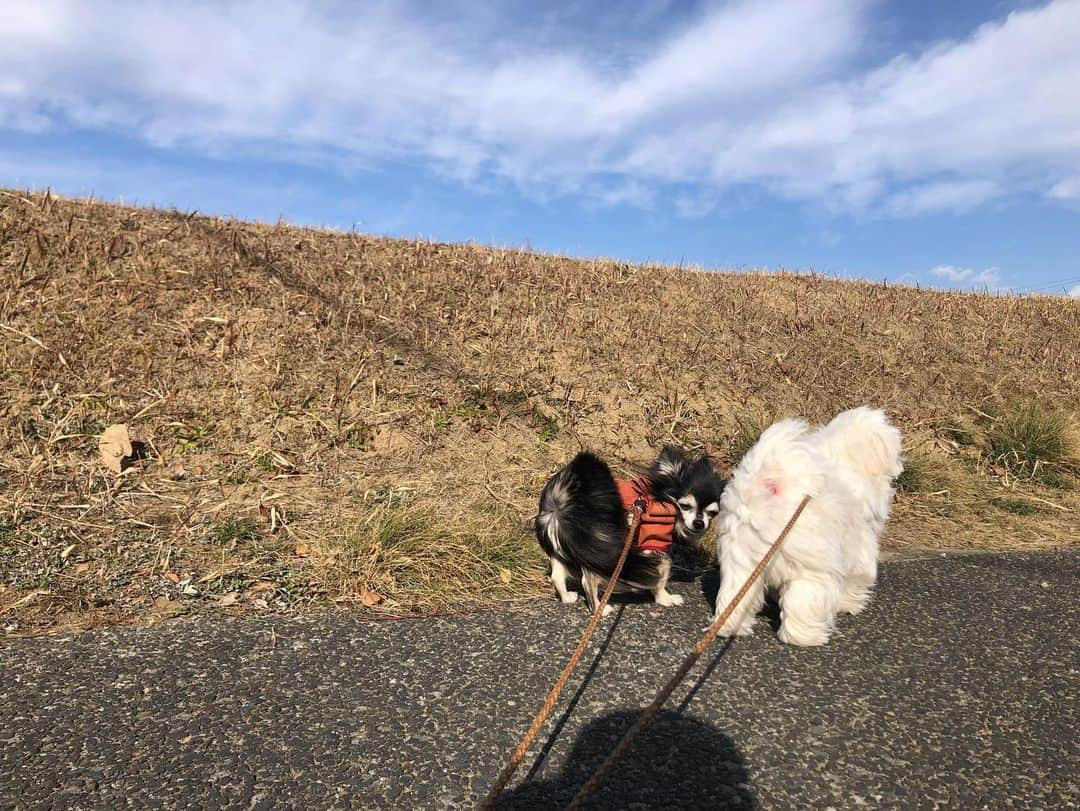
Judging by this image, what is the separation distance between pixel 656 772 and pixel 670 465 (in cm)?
251

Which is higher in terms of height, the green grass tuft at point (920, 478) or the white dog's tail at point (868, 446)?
the white dog's tail at point (868, 446)

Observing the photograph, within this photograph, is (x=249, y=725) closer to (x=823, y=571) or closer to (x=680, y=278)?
(x=823, y=571)

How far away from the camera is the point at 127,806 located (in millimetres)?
2629

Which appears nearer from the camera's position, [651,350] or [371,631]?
[371,631]

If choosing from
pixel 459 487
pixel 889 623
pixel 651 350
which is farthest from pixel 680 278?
pixel 889 623

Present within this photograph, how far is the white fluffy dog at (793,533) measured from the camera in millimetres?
4199

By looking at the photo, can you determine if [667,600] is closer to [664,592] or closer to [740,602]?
[664,592]

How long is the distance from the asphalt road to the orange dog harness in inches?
18.9

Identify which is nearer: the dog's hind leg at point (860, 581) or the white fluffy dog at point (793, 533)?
the white fluffy dog at point (793, 533)

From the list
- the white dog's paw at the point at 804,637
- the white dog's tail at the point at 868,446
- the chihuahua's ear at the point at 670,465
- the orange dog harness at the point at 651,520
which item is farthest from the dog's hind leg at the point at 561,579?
the white dog's tail at the point at 868,446

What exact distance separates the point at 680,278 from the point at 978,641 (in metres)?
8.89

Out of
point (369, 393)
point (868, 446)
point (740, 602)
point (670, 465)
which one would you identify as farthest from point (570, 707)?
Result: point (369, 393)

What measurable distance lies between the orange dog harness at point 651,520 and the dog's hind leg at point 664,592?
80 mm

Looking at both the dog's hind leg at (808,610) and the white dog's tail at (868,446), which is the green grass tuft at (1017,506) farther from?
the dog's hind leg at (808,610)
